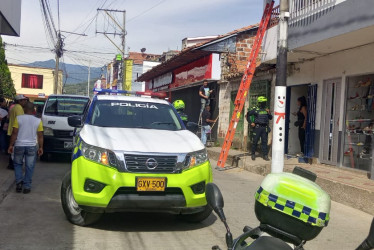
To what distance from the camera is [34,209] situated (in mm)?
6418

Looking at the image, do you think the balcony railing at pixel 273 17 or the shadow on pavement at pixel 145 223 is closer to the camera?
the shadow on pavement at pixel 145 223

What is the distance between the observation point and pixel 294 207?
213cm

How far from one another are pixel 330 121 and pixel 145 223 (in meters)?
6.77

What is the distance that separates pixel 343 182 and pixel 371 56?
118 inches

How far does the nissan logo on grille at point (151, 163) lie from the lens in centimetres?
513

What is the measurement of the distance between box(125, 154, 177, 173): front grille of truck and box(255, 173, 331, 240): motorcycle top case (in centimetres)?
296

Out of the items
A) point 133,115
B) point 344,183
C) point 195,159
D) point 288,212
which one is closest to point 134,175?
point 195,159

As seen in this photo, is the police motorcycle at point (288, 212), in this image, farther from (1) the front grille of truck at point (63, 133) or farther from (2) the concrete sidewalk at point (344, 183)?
(1) the front grille of truck at point (63, 133)

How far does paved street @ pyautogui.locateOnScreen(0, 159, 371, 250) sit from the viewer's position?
16.3 ft

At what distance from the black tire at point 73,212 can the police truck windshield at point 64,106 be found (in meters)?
6.44

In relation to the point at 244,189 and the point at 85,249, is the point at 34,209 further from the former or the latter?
the point at 244,189

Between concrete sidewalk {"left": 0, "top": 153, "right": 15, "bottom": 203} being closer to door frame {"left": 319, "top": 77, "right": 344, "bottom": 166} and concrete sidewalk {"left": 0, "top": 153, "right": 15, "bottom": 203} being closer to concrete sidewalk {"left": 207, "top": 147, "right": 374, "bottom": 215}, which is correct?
concrete sidewalk {"left": 207, "top": 147, "right": 374, "bottom": 215}

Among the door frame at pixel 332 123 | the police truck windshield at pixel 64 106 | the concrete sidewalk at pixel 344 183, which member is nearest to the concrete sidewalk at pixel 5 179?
the police truck windshield at pixel 64 106

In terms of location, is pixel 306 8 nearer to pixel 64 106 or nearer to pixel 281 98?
pixel 281 98
